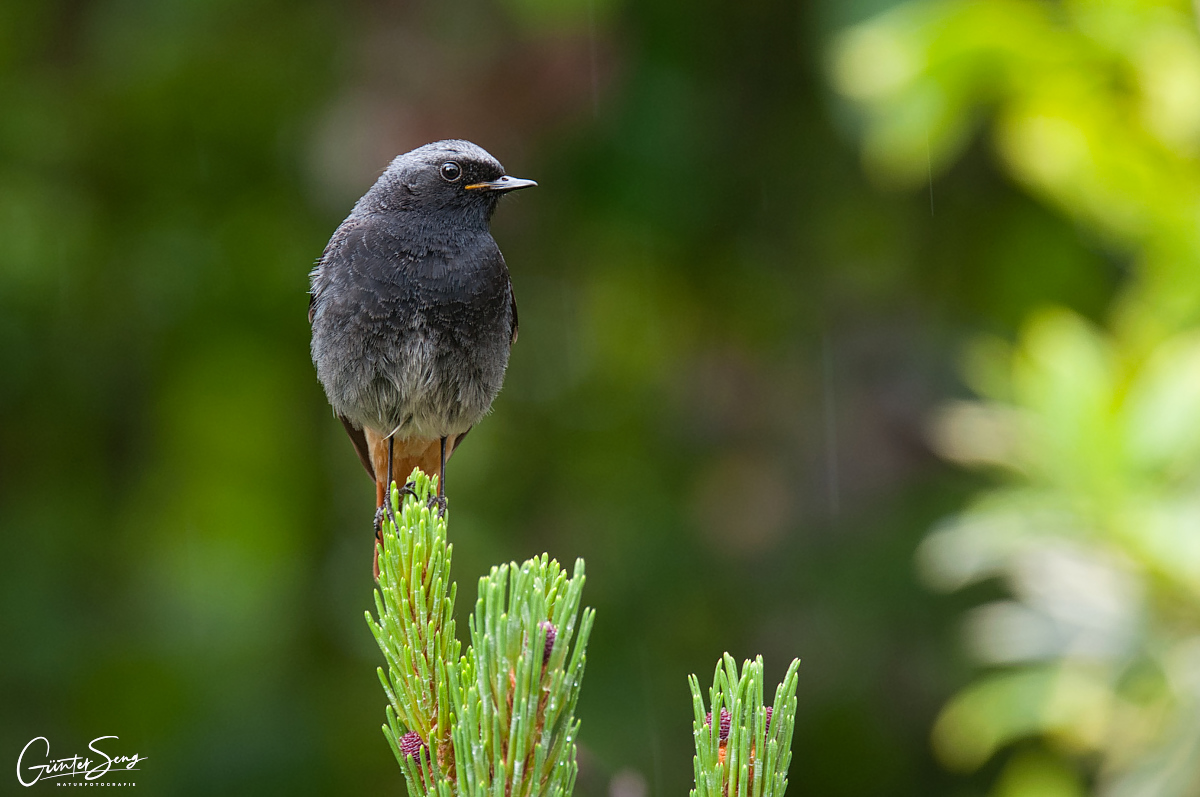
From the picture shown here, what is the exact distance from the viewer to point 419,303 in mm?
2906

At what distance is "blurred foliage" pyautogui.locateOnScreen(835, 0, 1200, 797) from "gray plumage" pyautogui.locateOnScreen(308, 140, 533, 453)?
161 centimetres

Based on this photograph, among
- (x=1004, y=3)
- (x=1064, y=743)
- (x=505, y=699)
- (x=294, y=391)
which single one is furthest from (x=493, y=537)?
(x=505, y=699)

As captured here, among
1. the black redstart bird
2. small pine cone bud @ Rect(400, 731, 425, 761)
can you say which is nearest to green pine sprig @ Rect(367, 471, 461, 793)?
small pine cone bud @ Rect(400, 731, 425, 761)

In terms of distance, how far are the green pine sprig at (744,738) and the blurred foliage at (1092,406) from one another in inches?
76.1

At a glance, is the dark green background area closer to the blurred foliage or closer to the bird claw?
the blurred foliage

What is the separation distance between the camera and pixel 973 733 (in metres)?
3.92

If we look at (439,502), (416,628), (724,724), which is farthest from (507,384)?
(724,724)

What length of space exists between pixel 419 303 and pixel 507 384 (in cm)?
320

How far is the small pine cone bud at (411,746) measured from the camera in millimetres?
1684

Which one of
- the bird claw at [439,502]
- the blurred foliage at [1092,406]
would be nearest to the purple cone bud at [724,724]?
the bird claw at [439,502]

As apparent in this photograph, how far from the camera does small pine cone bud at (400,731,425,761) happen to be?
168cm

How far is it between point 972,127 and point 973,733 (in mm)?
3110

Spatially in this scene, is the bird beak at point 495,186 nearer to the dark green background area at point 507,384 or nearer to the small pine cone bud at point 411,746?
the small pine cone bud at point 411,746

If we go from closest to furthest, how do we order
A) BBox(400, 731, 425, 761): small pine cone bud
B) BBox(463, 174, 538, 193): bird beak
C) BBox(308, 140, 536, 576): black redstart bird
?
1. BBox(400, 731, 425, 761): small pine cone bud
2. BBox(308, 140, 536, 576): black redstart bird
3. BBox(463, 174, 538, 193): bird beak
